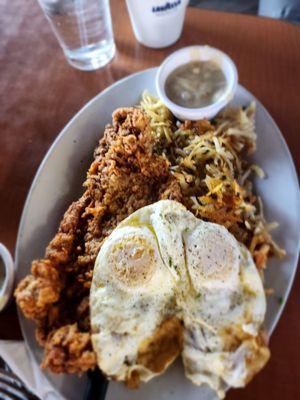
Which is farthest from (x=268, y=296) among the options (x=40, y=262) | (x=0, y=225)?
(x=0, y=225)

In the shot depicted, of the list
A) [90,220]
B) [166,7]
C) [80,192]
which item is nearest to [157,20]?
[166,7]

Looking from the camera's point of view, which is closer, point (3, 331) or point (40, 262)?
point (40, 262)

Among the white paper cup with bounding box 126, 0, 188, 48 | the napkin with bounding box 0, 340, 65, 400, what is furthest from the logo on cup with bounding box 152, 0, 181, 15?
the napkin with bounding box 0, 340, 65, 400

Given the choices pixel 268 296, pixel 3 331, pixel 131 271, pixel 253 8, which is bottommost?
pixel 3 331

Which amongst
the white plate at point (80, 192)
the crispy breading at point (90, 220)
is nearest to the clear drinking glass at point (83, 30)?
the white plate at point (80, 192)

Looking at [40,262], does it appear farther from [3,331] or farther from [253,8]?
[253,8]

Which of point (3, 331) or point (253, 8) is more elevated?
point (253, 8)
